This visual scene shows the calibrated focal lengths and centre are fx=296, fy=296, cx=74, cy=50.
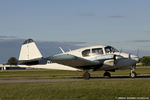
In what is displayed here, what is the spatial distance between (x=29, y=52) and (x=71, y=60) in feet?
20.7

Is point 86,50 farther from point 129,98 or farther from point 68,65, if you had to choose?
point 129,98

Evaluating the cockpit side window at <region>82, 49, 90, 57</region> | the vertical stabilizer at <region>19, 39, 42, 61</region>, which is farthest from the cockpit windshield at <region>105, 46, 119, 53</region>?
the vertical stabilizer at <region>19, 39, 42, 61</region>

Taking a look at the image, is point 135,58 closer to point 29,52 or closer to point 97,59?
point 97,59

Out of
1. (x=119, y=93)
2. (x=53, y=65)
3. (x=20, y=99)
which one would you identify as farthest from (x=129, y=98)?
(x=53, y=65)

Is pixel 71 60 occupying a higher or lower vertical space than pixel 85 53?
lower

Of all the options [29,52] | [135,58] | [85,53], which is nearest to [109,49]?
[85,53]

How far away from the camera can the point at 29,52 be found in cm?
3262

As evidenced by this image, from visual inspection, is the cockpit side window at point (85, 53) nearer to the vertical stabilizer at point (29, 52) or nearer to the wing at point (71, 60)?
the wing at point (71, 60)

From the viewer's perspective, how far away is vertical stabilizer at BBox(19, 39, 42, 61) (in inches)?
1284

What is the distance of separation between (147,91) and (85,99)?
416 centimetres

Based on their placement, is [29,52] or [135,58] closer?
[135,58]

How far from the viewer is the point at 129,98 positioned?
14719 millimetres

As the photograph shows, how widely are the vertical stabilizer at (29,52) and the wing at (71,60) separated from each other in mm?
4648

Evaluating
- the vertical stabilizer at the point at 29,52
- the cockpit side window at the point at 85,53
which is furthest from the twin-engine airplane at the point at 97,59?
the vertical stabilizer at the point at 29,52
